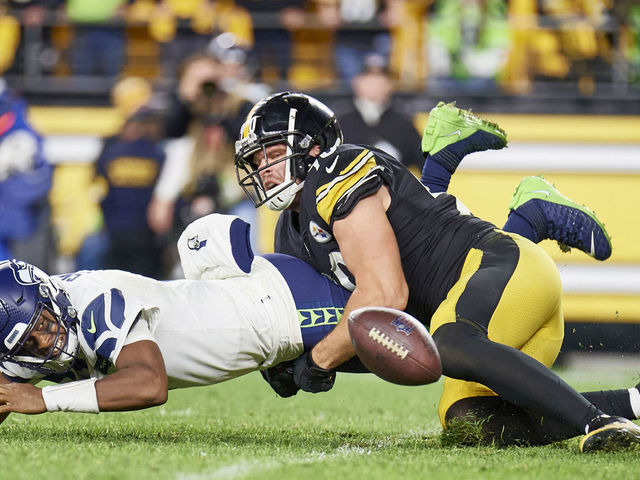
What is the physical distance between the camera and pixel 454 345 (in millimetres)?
3693

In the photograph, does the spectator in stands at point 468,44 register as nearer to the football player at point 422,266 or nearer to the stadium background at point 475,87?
the stadium background at point 475,87

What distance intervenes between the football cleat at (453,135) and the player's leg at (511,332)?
28.5 inches

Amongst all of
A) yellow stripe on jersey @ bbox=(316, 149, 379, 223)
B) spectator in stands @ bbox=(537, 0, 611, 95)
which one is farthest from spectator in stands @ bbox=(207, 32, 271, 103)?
yellow stripe on jersey @ bbox=(316, 149, 379, 223)

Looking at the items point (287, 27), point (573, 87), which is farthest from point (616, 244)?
point (287, 27)

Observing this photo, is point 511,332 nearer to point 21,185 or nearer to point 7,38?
point 21,185

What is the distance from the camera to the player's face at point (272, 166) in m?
4.33

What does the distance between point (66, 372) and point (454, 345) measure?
152 cm

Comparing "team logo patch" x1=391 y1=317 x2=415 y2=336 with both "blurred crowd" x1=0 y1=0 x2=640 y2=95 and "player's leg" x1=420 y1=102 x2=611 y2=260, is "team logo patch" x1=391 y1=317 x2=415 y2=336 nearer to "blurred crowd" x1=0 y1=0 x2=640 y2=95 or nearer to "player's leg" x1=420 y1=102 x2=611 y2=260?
"player's leg" x1=420 y1=102 x2=611 y2=260

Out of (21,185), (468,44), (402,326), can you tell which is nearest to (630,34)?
(468,44)

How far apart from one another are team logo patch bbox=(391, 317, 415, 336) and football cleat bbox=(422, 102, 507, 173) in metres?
1.33

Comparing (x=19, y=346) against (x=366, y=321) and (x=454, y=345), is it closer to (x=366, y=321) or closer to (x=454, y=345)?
(x=366, y=321)

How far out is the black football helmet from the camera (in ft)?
14.2

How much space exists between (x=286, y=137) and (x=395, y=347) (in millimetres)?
1245

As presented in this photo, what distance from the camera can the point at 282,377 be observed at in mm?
4332
